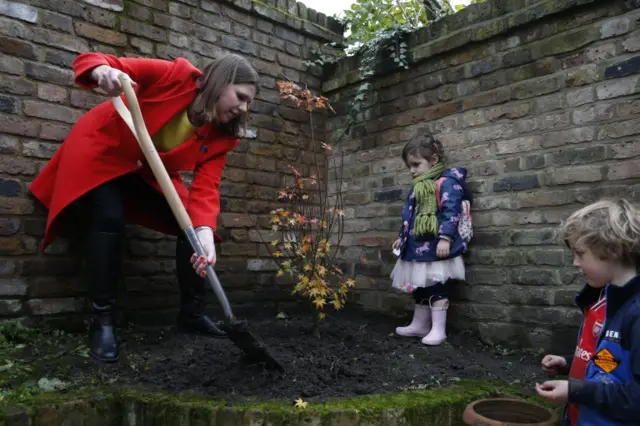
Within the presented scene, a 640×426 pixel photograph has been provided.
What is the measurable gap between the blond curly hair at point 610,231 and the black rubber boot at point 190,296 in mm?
2027

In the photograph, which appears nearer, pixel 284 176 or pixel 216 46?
pixel 216 46

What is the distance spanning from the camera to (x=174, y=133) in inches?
110

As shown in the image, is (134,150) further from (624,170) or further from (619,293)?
(624,170)

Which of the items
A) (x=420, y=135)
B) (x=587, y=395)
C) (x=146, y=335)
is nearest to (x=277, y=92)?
(x=420, y=135)

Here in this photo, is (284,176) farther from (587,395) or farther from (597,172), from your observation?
(587,395)

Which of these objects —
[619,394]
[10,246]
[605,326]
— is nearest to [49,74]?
[10,246]

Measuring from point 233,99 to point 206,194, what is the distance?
1.70 feet

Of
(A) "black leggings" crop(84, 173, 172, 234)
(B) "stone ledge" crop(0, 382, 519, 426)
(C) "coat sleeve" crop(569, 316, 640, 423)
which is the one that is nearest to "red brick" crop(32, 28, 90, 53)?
(A) "black leggings" crop(84, 173, 172, 234)

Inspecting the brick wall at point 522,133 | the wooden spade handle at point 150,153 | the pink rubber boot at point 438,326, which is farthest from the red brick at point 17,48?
the pink rubber boot at point 438,326

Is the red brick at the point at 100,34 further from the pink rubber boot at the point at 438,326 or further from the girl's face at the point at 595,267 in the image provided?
the girl's face at the point at 595,267

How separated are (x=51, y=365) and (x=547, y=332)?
2.64 metres

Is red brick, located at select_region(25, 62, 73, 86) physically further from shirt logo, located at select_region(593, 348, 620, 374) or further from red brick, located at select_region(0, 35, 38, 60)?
shirt logo, located at select_region(593, 348, 620, 374)

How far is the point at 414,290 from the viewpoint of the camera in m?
3.51

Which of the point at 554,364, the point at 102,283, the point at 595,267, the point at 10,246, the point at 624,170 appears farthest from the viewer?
the point at 10,246
